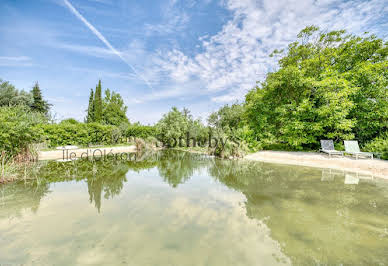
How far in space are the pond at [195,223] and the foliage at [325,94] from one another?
16.7ft

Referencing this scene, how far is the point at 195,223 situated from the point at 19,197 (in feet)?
13.9

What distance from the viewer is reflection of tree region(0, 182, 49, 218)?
10.3ft

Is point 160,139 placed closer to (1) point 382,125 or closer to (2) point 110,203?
(2) point 110,203

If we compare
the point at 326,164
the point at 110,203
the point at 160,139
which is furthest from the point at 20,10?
the point at 326,164

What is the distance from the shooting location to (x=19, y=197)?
376cm

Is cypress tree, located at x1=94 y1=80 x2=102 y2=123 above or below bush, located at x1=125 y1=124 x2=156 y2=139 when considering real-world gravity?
above

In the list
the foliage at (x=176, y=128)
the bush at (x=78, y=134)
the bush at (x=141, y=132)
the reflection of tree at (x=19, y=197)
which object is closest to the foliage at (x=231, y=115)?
the foliage at (x=176, y=128)

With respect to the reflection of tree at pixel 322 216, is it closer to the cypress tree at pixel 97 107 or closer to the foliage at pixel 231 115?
the foliage at pixel 231 115

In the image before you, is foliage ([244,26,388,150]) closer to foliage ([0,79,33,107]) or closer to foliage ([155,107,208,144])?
foliage ([155,107,208,144])

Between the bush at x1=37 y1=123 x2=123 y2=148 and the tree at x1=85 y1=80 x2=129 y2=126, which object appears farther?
the tree at x1=85 y1=80 x2=129 y2=126

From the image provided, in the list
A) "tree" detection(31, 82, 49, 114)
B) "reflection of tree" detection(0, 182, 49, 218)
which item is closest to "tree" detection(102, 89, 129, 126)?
"tree" detection(31, 82, 49, 114)

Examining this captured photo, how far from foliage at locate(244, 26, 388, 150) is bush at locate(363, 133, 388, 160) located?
76cm

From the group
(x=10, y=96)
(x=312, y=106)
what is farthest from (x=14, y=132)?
(x=10, y=96)

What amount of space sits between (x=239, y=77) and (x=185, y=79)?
218 inches
